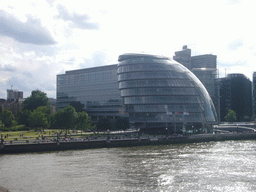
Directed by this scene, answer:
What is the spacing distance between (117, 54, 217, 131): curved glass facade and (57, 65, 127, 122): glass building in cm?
3207

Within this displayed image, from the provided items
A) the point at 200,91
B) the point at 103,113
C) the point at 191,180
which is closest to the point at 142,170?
the point at 191,180

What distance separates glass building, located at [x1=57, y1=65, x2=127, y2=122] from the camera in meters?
149

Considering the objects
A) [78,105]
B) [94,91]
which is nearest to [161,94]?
[94,91]

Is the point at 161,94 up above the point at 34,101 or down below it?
below

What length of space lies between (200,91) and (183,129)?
1505 cm

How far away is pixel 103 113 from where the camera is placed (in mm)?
153375

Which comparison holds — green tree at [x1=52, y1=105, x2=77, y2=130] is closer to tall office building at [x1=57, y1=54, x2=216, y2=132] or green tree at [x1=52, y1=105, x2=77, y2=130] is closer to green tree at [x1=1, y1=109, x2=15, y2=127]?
tall office building at [x1=57, y1=54, x2=216, y2=132]

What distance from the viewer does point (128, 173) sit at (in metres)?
46.8

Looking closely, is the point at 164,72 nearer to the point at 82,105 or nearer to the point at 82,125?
the point at 82,125

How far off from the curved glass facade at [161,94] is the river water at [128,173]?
152 feet

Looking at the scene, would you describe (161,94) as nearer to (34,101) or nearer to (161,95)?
(161,95)

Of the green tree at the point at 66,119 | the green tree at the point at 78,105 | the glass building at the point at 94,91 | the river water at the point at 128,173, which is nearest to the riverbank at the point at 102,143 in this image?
the river water at the point at 128,173

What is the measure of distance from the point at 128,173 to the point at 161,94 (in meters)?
64.3

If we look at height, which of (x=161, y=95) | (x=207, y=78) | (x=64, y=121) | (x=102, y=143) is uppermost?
(x=207, y=78)
